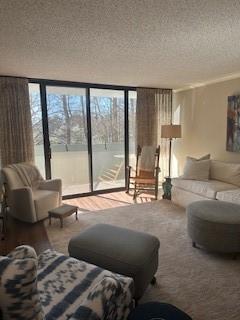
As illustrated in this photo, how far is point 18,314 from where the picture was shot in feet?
2.92

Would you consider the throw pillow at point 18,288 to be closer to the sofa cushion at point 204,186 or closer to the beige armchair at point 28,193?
the beige armchair at point 28,193

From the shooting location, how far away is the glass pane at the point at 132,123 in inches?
211

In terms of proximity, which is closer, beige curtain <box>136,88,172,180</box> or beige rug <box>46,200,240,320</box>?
beige rug <box>46,200,240,320</box>

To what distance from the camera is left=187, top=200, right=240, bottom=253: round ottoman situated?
2.47 m

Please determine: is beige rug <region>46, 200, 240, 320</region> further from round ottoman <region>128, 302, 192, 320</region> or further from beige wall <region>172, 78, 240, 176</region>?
beige wall <region>172, 78, 240, 176</region>

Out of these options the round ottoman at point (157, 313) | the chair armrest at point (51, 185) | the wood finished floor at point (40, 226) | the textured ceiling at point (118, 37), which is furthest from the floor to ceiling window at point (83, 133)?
the round ottoman at point (157, 313)

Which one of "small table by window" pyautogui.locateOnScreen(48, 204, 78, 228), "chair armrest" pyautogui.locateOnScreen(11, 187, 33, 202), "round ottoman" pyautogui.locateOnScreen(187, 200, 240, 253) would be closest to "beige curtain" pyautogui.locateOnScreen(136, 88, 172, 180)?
"small table by window" pyautogui.locateOnScreen(48, 204, 78, 228)

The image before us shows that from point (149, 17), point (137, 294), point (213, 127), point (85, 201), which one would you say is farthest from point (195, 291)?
point (213, 127)

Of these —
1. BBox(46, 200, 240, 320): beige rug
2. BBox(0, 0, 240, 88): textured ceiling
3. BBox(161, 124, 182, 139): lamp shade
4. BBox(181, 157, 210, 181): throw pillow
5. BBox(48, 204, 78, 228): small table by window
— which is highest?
BBox(0, 0, 240, 88): textured ceiling

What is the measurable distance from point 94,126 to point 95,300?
13.4 feet

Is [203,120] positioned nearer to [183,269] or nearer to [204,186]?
[204,186]

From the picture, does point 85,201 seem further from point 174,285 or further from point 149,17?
point 149,17

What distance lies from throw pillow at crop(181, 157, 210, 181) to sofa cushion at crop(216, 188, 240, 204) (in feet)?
2.42

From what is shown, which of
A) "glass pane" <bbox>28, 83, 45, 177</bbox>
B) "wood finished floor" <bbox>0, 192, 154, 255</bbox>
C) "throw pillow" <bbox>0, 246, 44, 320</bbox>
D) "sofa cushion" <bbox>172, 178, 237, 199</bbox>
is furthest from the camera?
"glass pane" <bbox>28, 83, 45, 177</bbox>
